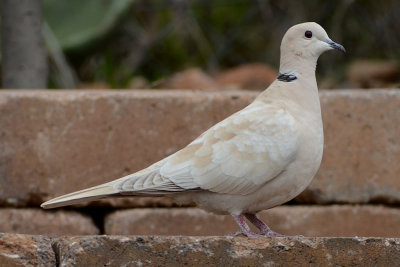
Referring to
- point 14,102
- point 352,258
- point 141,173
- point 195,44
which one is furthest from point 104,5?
point 352,258

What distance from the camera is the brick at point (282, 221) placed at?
5621 mm

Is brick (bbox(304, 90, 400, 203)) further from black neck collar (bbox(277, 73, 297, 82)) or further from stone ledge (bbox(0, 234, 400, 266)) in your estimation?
stone ledge (bbox(0, 234, 400, 266))

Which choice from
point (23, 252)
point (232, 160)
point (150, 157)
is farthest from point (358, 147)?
point (23, 252)

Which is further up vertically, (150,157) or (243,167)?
(243,167)

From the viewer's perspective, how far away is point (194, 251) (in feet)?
12.0

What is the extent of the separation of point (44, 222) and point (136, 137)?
0.66 meters

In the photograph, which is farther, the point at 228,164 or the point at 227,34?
the point at 227,34

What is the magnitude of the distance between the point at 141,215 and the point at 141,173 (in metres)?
1.31

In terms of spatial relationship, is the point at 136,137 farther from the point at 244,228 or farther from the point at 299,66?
the point at 244,228

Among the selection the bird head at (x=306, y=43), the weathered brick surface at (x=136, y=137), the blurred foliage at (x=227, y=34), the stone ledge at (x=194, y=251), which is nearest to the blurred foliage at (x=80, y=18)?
the blurred foliage at (x=227, y=34)

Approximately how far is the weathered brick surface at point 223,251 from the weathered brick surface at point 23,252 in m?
0.05

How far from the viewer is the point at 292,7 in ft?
30.8

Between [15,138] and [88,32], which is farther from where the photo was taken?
[88,32]

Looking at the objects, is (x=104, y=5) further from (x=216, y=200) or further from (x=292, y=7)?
(x=216, y=200)
